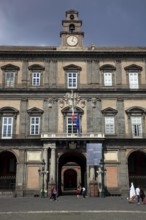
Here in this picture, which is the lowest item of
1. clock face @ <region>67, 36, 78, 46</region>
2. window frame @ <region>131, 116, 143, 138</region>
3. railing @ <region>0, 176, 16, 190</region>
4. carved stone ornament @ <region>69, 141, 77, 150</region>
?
railing @ <region>0, 176, 16, 190</region>

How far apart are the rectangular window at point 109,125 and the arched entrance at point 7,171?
38.9 feet

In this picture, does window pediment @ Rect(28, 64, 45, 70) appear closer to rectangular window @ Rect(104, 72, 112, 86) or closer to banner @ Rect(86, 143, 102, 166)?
rectangular window @ Rect(104, 72, 112, 86)

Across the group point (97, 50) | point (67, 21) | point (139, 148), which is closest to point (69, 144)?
point (139, 148)

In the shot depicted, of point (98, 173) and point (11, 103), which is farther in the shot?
point (11, 103)

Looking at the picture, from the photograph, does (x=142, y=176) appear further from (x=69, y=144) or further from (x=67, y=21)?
(x=67, y=21)

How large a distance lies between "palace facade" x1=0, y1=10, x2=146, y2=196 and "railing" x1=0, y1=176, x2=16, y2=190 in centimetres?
11

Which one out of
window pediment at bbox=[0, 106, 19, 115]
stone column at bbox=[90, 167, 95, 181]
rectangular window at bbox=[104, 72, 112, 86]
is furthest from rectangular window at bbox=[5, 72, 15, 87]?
stone column at bbox=[90, 167, 95, 181]

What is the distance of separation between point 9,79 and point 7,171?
1130 centimetres

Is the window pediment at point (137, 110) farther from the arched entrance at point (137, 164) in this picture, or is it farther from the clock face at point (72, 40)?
the clock face at point (72, 40)

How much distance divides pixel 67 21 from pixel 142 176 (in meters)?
22.2

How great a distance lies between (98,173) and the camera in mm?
35188

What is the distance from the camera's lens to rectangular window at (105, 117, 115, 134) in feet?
123

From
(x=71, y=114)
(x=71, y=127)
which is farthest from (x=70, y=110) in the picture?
(x=71, y=127)

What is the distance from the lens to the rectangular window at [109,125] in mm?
37562
